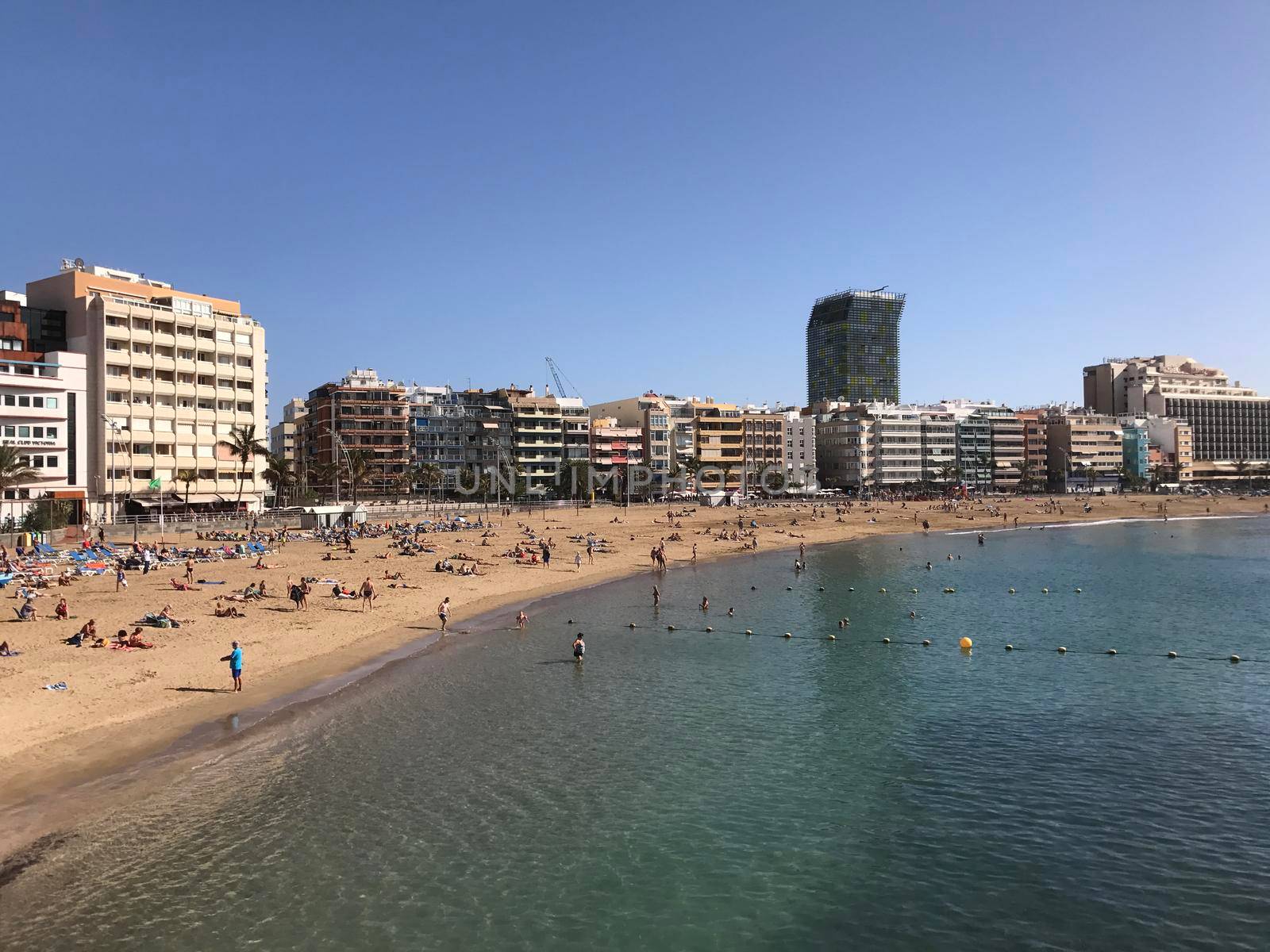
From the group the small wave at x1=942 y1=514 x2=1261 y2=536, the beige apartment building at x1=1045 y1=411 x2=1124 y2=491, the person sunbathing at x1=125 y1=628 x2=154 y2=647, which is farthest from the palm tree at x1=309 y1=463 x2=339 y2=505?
the beige apartment building at x1=1045 y1=411 x2=1124 y2=491

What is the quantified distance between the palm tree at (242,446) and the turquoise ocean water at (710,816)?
195 ft

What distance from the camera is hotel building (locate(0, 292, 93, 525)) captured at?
232 feet

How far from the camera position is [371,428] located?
5162 inches

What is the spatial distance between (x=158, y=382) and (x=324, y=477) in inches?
1320

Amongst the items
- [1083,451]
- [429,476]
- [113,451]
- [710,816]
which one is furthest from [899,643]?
[1083,451]

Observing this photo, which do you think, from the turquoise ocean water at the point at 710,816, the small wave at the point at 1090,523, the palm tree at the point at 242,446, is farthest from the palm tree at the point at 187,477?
the small wave at the point at 1090,523

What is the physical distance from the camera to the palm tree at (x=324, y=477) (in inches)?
4293

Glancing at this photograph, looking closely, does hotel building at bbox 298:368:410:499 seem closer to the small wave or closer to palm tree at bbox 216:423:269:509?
palm tree at bbox 216:423:269:509

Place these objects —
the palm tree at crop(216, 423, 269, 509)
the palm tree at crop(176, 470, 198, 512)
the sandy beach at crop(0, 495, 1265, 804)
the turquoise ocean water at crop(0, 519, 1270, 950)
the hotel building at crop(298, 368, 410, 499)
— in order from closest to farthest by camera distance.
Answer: the turquoise ocean water at crop(0, 519, 1270, 950), the sandy beach at crop(0, 495, 1265, 804), the palm tree at crop(176, 470, 198, 512), the palm tree at crop(216, 423, 269, 509), the hotel building at crop(298, 368, 410, 499)

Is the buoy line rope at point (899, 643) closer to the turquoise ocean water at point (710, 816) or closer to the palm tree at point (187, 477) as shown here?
the turquoise ocean water at point (710, 816)

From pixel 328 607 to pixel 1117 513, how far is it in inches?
5458

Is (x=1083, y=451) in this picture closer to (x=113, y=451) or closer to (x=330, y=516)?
(x=330, y=516)

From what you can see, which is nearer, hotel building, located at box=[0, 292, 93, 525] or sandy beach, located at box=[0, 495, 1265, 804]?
sandy beach, located at box=[0, 495, 1265, 804]

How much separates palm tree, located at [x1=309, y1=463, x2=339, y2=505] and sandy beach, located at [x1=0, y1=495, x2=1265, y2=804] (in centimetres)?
3170
